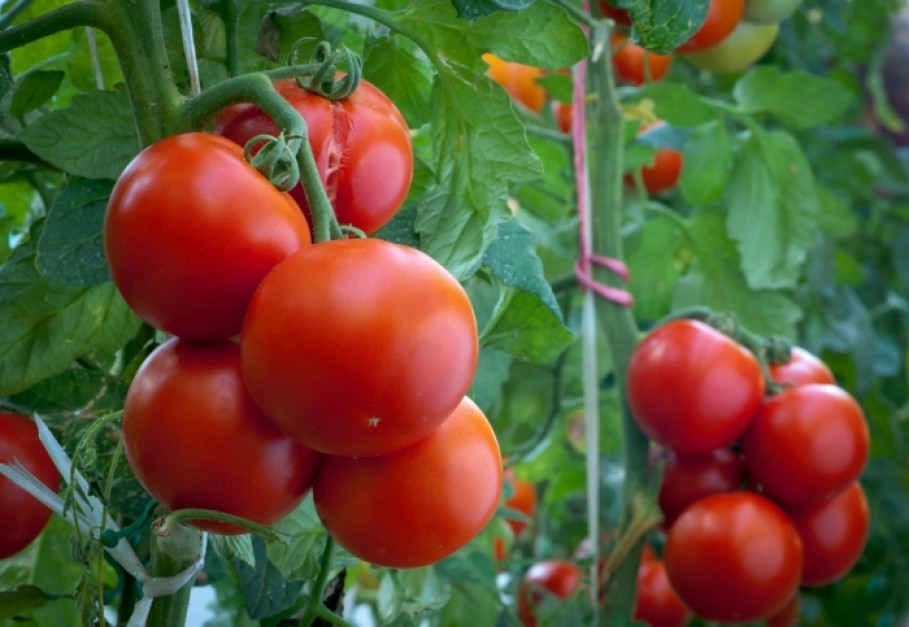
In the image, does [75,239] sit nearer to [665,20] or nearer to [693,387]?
[665,20]

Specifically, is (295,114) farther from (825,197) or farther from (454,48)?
(825,197)

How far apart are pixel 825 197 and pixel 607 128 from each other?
474mm

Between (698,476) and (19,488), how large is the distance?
21.9 inches

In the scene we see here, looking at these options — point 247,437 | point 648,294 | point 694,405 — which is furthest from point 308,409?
point 648,294

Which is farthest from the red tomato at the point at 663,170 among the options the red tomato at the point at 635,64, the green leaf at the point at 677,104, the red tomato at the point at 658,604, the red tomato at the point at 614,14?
the red tomato at the point at 658,604

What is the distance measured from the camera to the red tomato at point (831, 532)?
35.0 inches

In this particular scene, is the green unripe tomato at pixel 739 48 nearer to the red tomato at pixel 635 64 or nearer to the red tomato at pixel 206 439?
the red tomato at pixel 635 64

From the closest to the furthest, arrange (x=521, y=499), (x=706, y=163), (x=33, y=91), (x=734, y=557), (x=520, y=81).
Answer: (x=33, y=91) < (x=734, y=557) < (x=706, y=163) < (x=520, y=81) < (x=521, y=499)

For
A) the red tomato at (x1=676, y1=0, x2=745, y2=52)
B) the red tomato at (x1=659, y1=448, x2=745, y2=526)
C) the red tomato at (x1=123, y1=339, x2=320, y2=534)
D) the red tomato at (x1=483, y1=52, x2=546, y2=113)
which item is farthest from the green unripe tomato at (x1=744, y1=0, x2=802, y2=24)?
the red tomato at (x1=123, y1=339, x2=320, y2=534)

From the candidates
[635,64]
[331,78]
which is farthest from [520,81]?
[331,78]

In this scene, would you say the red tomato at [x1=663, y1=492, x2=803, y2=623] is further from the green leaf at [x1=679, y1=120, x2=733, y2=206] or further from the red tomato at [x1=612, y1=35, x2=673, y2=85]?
the red tomato at [x1=612, y1=35, x2=673, y2=85]

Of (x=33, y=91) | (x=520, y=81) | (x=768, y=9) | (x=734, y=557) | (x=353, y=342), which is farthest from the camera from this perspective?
(x=520, y=81)

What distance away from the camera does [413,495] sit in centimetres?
41

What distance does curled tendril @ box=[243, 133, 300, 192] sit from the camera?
1.25ft
